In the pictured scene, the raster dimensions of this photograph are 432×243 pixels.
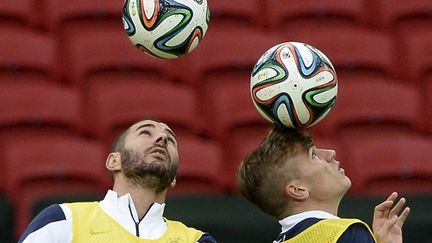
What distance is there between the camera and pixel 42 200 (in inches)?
323

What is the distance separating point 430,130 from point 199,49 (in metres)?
1.80

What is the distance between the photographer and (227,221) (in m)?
8.19

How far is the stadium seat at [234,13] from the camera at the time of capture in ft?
32.6

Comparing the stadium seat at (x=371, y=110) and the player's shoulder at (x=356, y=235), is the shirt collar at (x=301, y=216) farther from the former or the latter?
the stadium seat at (x=371, y=110)

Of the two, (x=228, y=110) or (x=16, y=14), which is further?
(x=16, y=14)

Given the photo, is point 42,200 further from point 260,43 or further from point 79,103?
point 260,43

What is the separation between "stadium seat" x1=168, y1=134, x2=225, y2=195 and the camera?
880 cm

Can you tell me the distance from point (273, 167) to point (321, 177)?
0.21 metres

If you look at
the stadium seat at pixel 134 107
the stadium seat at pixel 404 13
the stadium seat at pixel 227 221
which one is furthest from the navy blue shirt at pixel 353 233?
the stadium seat at pixel 404 13

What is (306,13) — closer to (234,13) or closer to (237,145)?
(234,13)

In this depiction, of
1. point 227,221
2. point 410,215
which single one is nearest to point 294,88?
point 227,221

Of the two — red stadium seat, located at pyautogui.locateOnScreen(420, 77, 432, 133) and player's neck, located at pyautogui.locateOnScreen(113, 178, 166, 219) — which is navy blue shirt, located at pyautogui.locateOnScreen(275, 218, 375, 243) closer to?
player's neck, located at pyautogui.locateOnScreen(113, 178, 166, 219)

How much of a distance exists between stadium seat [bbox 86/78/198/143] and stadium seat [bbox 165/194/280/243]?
3.07ft

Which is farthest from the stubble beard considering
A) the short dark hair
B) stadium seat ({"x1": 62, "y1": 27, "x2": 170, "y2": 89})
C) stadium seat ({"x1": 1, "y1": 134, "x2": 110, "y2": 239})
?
stadium seat ({"x1": 62, "y1": 27, "x2": 170, "y2": 89})
